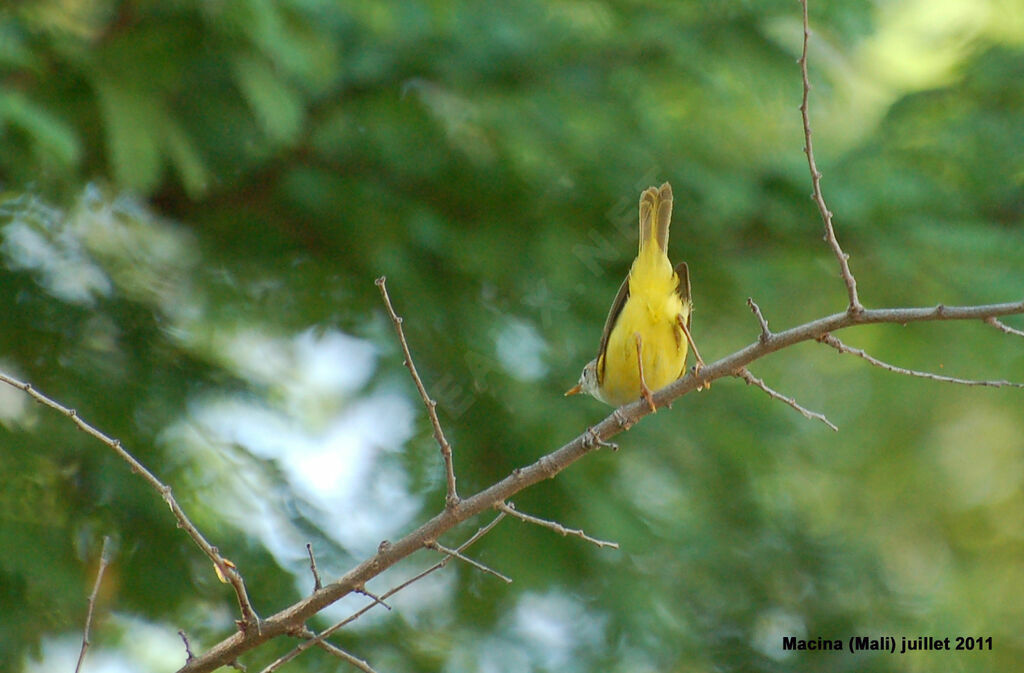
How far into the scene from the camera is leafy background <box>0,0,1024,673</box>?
423 cm

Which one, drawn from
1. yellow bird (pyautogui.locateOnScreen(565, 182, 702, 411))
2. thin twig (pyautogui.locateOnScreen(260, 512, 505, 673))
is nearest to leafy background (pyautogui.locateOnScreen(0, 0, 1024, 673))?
yellow bird (pyautogui.locateOnScreen(565, 182, 702, 411))

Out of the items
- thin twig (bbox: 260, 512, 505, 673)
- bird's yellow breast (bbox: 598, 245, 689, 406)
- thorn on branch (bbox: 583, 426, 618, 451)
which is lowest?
thin twig (bbox: 260, 512, 505, 673)

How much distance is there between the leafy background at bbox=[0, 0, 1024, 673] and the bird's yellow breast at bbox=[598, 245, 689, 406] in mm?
701

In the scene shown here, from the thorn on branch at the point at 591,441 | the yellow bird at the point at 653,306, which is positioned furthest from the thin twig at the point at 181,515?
the yellow bird at the point at 653,306

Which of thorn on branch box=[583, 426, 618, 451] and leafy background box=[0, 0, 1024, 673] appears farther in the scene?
leafy background box=[0, 0, 1024, 673]

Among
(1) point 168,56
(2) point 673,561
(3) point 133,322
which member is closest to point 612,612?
(2) point 673,561

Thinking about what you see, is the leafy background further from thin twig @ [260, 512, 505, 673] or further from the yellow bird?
thin twig @ [260, 512, 505, 673]

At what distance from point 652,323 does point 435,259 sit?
4.25 ft

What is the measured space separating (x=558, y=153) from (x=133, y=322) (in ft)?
6.22

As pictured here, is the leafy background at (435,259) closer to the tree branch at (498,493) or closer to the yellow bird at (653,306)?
the yellow bird at (653,306)

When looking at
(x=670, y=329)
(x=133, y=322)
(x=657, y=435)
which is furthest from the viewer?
(x=657, y=435)

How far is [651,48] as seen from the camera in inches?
185

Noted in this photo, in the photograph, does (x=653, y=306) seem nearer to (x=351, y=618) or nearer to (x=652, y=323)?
(x=652, y=323)

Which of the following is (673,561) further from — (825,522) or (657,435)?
(825,522)
